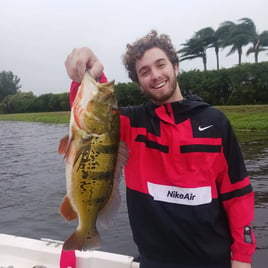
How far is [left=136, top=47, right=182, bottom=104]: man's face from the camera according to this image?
2.81 meters

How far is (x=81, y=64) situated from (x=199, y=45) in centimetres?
4973

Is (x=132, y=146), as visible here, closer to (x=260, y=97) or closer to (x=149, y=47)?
(x=149, y=47)

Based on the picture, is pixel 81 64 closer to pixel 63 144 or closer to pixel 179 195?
pixel 63 144

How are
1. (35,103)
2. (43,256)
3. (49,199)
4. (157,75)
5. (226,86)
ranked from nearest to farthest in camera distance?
(157,75) → (43,256) → (49,199) → (226,86) → (35,103)

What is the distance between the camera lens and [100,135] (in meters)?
2.57

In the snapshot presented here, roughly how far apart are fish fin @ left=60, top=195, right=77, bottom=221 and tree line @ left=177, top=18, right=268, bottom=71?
40435 mm

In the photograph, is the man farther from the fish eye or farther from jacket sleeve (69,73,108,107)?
the fish eye

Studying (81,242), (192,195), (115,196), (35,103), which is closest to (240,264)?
(192,195)

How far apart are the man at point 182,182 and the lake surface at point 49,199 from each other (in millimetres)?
2742

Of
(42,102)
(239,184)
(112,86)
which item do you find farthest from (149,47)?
(42,102)

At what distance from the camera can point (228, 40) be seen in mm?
47219

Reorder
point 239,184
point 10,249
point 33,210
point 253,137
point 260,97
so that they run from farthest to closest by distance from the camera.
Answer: point 260,97
point 253,137
point 33,210
point 10,249
point 239,184

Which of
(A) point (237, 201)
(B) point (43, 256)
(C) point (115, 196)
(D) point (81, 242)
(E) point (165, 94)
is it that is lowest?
(B) point (43, 256)

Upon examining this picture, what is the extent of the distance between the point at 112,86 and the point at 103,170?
58 cm
